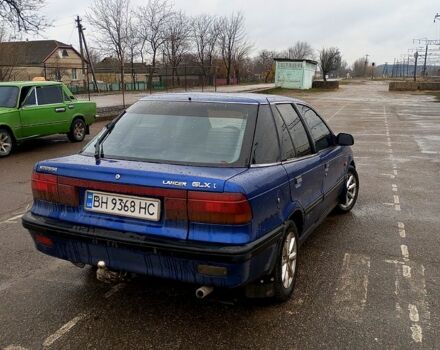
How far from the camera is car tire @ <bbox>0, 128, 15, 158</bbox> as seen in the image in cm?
1038

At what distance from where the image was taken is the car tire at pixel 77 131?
12578mm

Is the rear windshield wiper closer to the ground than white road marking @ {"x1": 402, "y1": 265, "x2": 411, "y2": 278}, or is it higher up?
higher up

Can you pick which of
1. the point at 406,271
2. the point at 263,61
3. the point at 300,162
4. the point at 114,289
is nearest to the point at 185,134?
the point at 300,162

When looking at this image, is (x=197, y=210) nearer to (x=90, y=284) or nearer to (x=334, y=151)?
(x=90, y=284)

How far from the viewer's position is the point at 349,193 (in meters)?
6.02

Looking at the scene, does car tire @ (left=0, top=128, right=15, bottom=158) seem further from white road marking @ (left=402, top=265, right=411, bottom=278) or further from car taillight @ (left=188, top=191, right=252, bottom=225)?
white road marking @ (left=402, top=265, right=411, bottom=278)

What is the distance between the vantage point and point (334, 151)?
16.3ft

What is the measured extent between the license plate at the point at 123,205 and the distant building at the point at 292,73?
47.9 meters

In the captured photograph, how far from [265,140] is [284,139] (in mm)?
322

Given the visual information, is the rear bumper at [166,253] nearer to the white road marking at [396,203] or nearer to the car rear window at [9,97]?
the white road marking at [396,203]

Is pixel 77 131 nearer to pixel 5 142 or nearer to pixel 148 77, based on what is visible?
pixel 5 142

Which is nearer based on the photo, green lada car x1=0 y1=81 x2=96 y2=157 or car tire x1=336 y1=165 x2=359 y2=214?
car tire x1=336 y1=165 x2=359 y2=214

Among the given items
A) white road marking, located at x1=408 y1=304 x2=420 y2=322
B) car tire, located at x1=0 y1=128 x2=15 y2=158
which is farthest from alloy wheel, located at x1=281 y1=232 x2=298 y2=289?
car tire, located at x1=0 y1=128 x2=15 y2=158

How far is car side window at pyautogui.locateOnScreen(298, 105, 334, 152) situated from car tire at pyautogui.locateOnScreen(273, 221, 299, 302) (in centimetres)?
118
